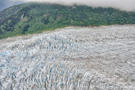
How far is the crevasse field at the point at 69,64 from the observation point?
8969mm

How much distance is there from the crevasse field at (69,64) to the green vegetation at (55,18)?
421 inches

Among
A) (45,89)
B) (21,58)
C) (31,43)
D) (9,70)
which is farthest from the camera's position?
(31,43)

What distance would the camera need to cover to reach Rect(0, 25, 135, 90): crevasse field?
8.97 meters

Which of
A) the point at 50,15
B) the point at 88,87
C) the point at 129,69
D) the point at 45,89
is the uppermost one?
the point at 50,15

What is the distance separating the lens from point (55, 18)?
27.8 metres

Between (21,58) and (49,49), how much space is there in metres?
2.50

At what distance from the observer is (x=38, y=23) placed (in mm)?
26781

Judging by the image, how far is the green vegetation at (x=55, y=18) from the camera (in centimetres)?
2503

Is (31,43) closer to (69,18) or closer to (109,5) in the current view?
(69,18)

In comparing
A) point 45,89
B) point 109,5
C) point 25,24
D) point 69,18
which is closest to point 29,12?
point 25,24

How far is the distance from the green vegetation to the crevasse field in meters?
10.7

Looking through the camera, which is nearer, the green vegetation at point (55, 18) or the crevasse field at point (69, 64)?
the crevasse field at point (69, 64)

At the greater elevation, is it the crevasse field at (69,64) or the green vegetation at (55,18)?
the green vegetation at (55,18)

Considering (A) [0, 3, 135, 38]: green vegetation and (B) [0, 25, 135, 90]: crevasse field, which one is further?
(A) [0, 3, 135, 38]: green vegetation
